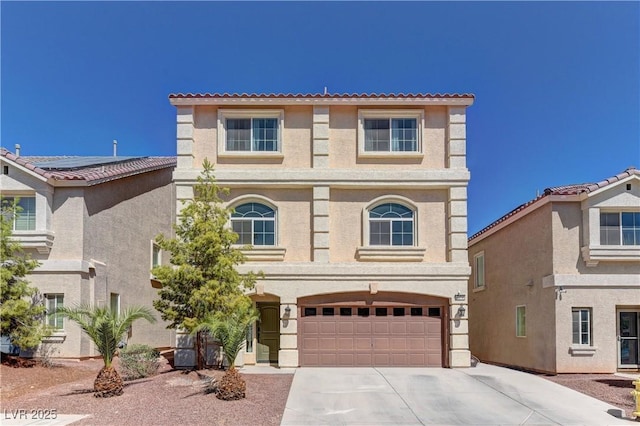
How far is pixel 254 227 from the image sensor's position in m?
18.7

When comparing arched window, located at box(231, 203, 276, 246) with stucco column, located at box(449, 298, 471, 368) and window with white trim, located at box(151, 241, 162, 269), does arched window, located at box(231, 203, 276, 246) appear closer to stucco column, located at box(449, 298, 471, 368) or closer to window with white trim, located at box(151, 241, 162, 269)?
stucco column, located at box(449, 298, 471, 368)

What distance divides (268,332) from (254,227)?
3545mm

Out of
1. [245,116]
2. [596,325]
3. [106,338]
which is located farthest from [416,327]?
[106,338]

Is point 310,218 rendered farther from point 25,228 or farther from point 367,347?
point 25,228

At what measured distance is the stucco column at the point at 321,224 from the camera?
18.5 metres

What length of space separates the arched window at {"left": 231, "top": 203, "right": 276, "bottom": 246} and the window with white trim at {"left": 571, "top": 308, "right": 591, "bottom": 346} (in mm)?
9726

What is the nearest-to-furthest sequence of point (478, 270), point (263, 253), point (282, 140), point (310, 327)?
point (263, 253) → point (310, 327) → point (282, 140) → point (478, 270)

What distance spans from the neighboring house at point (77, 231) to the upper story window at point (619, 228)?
16312 millimetres

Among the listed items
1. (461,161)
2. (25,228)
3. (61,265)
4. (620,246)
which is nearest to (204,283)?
(61,265)

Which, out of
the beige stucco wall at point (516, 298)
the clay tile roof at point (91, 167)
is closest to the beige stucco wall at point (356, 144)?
the beige stucco wall at point (516, 298)

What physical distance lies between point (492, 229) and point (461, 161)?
5.86 meters

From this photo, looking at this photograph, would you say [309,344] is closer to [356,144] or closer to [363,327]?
[363,327]

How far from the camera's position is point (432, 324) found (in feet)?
61.0

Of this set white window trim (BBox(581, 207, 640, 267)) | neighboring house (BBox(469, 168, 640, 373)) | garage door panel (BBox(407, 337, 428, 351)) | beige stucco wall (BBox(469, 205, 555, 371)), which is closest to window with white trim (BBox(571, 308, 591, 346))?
neighboring house (BBox(469, 168, 640, 373))
